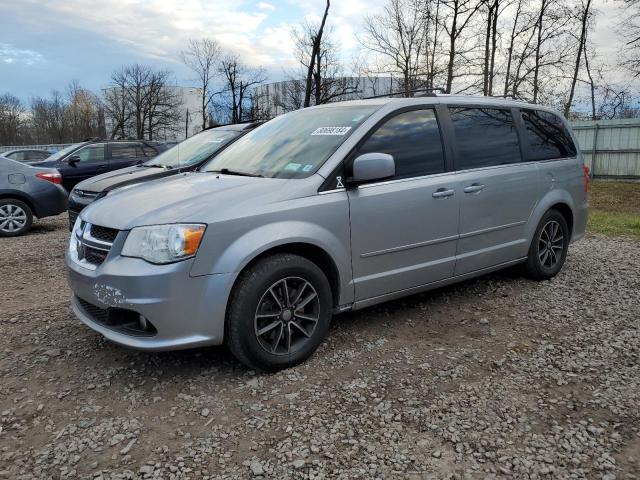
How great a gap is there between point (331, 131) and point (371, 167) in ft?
1.85

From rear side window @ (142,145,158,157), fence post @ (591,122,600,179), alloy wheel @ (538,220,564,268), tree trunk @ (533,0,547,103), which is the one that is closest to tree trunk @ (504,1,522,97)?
tree trunk @ (533,0,547,103)

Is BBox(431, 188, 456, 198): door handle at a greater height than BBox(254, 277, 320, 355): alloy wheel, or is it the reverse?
BBox(431, 188, 456, 198): door handle

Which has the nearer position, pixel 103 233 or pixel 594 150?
pixel 103 233

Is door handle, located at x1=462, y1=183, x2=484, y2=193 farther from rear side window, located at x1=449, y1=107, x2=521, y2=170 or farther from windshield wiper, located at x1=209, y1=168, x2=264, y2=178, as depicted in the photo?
windshield wiper, located at x1=209, y1=168, x2=264, y2=178

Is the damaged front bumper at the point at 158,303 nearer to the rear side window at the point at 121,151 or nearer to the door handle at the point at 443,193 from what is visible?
the door handle at the point at 443,193

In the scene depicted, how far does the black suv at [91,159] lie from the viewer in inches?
453

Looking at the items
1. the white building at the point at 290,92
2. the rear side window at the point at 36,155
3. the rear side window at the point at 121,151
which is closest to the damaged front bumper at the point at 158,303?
the rear side window at the point at 121,151

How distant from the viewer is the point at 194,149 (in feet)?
25.7

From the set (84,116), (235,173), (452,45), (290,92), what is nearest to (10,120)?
(84,116)

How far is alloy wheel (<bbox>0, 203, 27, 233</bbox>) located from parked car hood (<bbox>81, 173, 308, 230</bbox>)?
20.4 feet

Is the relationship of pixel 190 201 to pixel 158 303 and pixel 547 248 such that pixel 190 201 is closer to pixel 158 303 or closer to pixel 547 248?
pixel 158 303

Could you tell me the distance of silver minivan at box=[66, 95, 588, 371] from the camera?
2969 millimetres

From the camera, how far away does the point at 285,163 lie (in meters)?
3.71

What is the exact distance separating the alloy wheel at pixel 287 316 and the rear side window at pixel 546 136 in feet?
9.44
